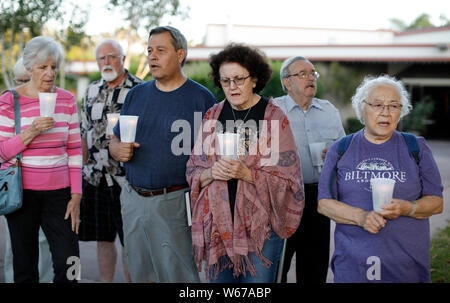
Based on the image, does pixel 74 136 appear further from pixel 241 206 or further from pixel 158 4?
pixel 158 4

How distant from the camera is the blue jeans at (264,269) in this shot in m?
2.75

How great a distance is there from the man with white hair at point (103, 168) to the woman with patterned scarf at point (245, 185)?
1.55 m

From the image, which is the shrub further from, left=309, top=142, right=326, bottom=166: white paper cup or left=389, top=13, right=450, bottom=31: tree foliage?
left=389, top=13, right=450, bottom=31: tree foliage

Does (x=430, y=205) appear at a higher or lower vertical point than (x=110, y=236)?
higher

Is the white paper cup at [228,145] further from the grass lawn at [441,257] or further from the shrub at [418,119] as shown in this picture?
the shrub at [418,119]

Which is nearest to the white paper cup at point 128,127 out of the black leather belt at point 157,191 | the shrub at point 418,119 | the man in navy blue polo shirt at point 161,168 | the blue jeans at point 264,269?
the man in navy blue polo shirt at point 161,168

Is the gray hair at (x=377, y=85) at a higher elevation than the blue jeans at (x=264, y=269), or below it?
higher

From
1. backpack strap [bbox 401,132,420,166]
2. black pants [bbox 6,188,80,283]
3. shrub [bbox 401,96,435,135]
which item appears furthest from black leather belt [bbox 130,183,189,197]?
shrub [bbox 401,96,435,135]

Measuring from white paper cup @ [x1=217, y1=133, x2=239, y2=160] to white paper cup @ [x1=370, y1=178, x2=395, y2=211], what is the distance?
735mm

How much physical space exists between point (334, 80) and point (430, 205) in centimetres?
1866

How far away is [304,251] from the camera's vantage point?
12.3 feet

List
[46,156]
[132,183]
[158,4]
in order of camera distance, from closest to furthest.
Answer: [46,156]
[132,183]
[158,4]
